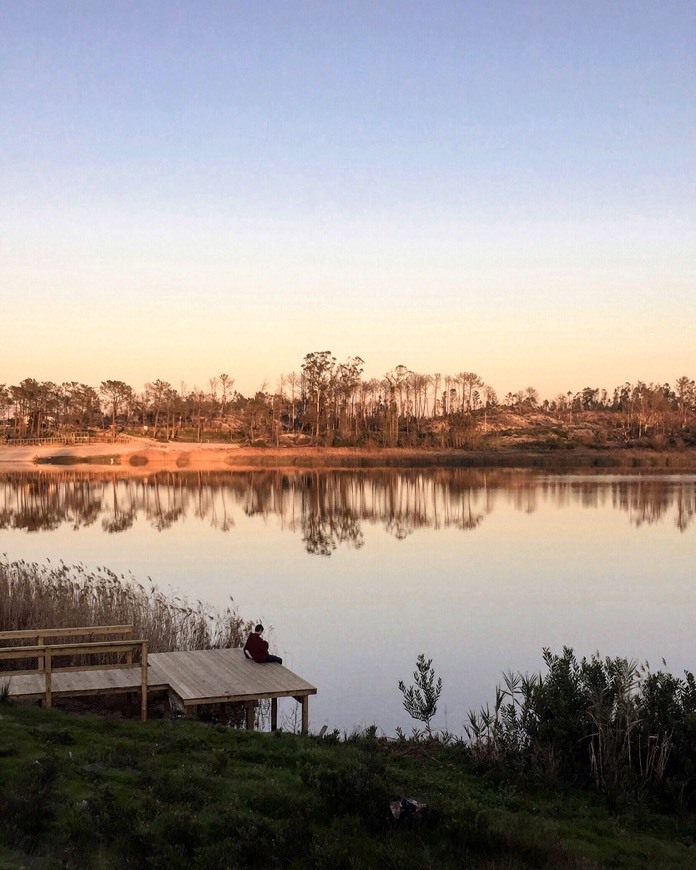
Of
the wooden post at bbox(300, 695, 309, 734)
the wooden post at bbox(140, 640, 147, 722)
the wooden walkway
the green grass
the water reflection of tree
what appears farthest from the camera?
the water reflection of tree

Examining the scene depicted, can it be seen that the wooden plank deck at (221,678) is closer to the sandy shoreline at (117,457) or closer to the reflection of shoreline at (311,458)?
the reflection of shoreline at (311,458)

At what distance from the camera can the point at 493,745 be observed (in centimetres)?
954

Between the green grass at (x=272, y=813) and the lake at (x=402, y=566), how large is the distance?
3.60m

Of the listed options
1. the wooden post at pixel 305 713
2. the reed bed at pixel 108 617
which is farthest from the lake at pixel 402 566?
the reed bed at pixel 108 617

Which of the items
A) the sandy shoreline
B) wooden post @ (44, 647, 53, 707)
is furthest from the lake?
the sandy shoreline

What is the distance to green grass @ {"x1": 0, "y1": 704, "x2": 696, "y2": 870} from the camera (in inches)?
241

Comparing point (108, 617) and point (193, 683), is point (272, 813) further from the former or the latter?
point (108, 617)

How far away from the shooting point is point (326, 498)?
4941 centimetres

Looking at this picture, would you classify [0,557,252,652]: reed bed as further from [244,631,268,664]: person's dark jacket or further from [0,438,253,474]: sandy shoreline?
[0,438,253,474]: sandy shoreline

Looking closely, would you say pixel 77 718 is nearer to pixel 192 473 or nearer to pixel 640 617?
pixel 640 617

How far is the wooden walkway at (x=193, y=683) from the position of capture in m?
10.8

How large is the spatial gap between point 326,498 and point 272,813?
42438mm

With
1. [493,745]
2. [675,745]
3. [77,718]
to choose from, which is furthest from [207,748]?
[675,745]

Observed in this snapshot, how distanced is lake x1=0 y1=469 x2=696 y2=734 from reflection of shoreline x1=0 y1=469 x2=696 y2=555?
23cm
